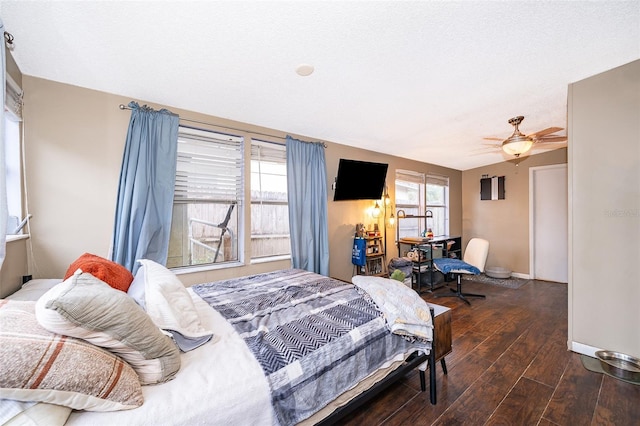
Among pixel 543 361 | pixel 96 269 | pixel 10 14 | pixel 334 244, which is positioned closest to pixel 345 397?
pixel 96 269

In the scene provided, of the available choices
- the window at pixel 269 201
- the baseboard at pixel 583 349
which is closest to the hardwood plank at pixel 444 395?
the baseboard at pixel 583 349

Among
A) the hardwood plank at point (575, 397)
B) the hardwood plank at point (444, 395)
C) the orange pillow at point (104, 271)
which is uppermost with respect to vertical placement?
the orange pillow at point (104, 271)

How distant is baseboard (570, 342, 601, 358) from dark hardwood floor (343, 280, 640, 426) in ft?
0.22

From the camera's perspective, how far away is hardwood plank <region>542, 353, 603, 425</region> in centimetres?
163

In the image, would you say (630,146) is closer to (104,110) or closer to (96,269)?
(96,269)

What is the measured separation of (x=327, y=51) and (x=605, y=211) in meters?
2.74

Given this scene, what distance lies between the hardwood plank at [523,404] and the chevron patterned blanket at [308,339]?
74 centimetres

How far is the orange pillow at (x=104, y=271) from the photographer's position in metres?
1.44

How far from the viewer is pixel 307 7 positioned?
147 centimetres

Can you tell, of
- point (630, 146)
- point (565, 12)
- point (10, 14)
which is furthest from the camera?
point (630, 146)

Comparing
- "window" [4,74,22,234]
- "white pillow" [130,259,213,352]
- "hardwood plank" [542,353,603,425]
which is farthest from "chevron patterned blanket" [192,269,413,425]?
"window" [4,74,22,234]

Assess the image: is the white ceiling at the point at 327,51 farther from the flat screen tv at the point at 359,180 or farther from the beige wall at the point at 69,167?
the flat screen tv at the point at 359,180

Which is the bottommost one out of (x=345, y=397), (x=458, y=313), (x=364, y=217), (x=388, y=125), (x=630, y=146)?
(x=458, y=313)

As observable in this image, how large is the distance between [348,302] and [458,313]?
2.32m
